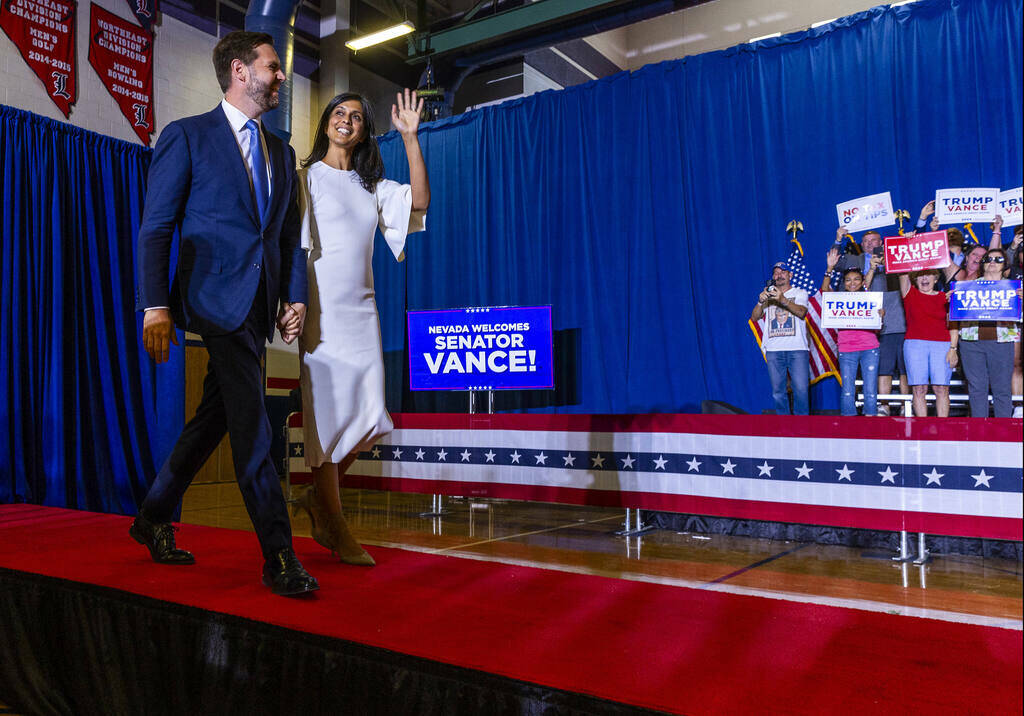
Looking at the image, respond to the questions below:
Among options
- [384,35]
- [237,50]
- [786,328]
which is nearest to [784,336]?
[786,328]

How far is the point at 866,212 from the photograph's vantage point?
5.64 metres

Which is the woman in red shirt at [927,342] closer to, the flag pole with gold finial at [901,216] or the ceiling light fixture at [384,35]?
the flag pole with gold finial at [901,216]

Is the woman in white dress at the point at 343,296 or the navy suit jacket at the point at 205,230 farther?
the woman in white dress at the point at 343,296

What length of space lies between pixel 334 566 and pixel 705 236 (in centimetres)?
500

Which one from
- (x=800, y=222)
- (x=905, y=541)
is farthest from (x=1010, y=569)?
(x=800, y=222)

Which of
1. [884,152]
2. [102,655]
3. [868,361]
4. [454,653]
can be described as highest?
[884,152]

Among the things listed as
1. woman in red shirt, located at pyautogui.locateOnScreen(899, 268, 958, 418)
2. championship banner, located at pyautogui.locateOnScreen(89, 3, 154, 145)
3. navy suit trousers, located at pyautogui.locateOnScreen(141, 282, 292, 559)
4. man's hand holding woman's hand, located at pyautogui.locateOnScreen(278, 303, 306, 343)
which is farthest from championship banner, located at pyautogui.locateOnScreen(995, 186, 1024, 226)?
championship banner, located at pyautogui.locateOnScreen(89, 3, 154, 145)

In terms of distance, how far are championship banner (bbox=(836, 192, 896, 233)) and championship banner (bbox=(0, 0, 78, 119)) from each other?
6111mm

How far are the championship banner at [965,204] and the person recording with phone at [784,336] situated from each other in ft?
3.49

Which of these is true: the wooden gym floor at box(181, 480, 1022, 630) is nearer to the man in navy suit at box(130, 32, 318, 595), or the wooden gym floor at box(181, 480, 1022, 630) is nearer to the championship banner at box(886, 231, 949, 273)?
the man in navy suit at box(130, 32, 318, 595)

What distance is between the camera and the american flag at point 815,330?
586 cm

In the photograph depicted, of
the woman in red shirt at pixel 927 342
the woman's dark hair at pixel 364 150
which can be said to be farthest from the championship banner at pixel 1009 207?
the woman's dark hair at pixel 364 150

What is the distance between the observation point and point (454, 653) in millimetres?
1195

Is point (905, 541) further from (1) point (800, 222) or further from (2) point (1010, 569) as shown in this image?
(1) point (800, 222)
